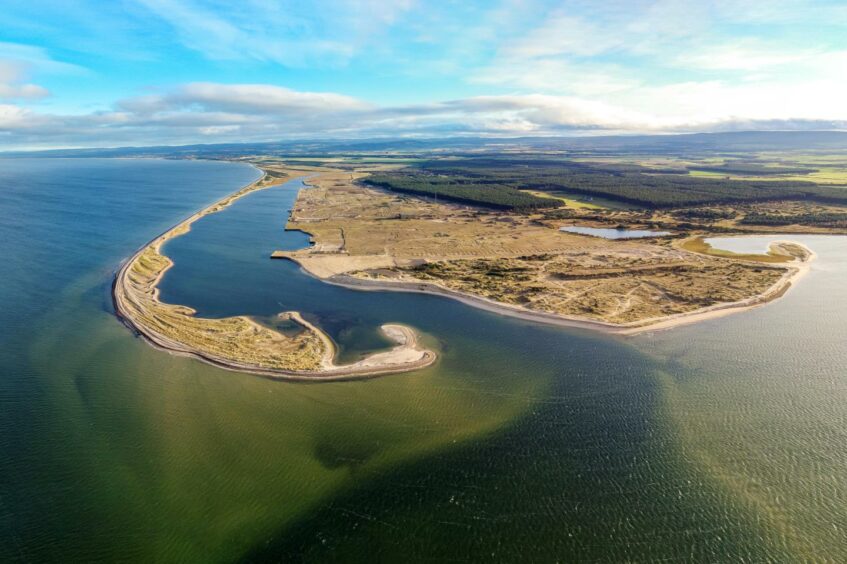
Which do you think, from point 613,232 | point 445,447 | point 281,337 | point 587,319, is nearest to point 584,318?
point 587,319

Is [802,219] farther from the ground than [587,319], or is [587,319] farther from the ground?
[802,219]

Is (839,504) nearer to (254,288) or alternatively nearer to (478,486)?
(478,486)

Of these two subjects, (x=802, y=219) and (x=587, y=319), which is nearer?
(x=587, y=319)

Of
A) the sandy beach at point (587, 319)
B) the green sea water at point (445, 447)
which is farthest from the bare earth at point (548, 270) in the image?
the green sea water at point (445, 447)

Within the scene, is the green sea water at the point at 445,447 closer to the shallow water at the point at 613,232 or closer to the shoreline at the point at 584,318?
the shoreline at the point at 584,318

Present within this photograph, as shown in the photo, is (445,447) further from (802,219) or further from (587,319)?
(802,219)

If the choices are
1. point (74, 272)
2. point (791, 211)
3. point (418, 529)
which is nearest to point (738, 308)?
point (418, 529)
